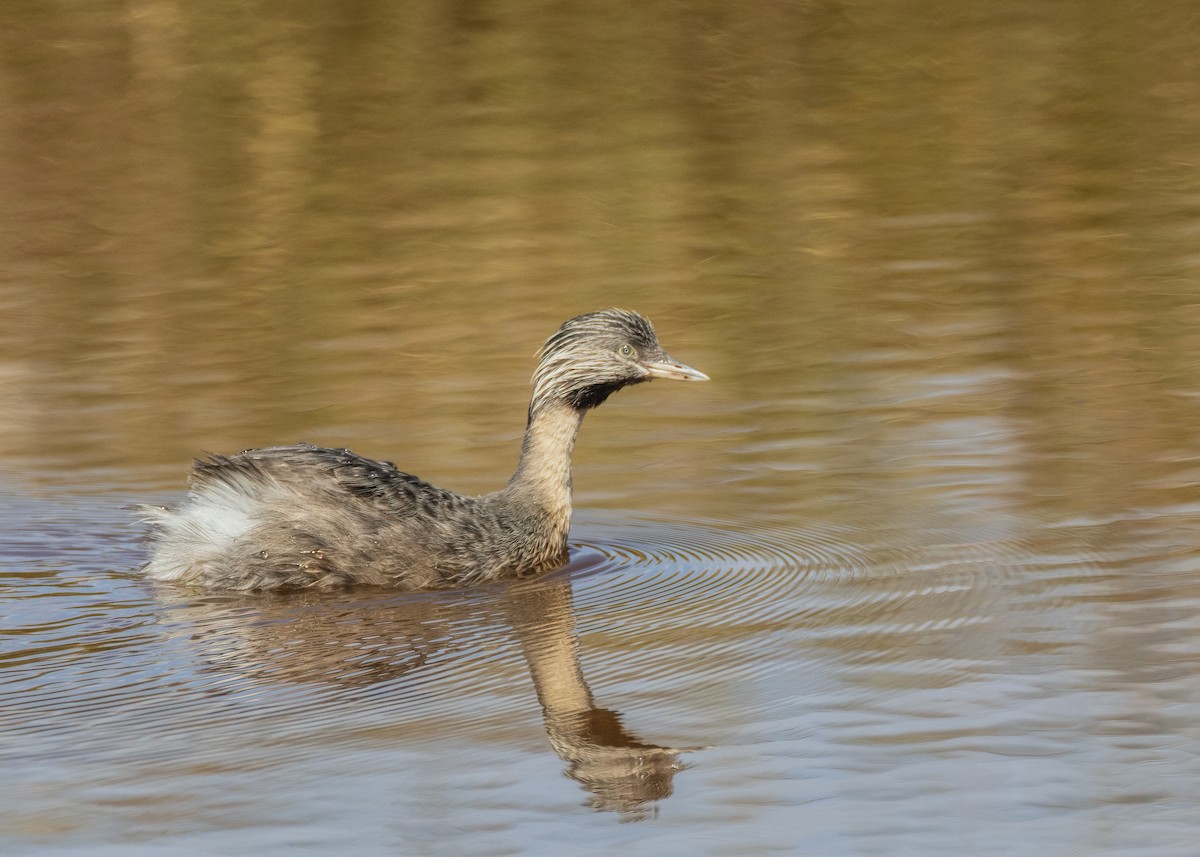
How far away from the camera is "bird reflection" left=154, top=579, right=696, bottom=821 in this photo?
20.5 ft

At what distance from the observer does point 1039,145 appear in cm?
2064

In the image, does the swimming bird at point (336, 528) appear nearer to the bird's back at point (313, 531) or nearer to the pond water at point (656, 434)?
the bird's back at point (313, 531)

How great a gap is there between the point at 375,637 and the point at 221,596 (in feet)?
3.34

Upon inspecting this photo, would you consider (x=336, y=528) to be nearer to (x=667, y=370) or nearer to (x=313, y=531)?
(x=313, y=531)

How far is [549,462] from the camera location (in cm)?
968

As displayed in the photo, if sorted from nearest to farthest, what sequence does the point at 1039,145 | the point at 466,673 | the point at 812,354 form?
the point at 466,673
the point at 812,354
the point at 1039,145

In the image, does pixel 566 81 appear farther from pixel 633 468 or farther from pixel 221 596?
pixel 221 596

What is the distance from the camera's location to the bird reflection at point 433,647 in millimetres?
6258

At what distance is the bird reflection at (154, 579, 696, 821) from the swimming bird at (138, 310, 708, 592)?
13cm

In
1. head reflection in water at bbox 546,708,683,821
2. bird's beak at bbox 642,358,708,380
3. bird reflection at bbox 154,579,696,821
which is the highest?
bird's beak at bbox 642,358,708,380

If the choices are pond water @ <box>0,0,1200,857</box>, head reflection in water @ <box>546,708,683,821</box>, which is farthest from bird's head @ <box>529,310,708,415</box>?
head reflection in water @ <box>546,708,683,821</box>

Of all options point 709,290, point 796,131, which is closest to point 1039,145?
point 796,131

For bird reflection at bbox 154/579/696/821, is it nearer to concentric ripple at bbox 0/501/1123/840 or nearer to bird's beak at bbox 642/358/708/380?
concentric ripple at bbox 0/501/1123/840

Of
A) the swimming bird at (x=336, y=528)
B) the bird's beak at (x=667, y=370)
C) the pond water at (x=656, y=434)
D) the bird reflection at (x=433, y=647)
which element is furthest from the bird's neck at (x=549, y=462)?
the bird reflection at (x=433, y=647)
